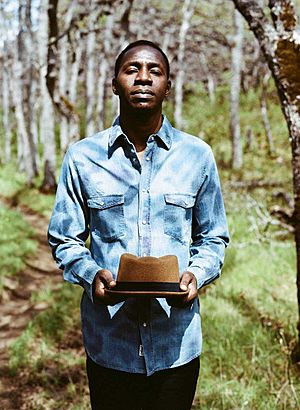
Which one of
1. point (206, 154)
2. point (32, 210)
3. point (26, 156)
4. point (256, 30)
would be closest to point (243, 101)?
point (26, 156)

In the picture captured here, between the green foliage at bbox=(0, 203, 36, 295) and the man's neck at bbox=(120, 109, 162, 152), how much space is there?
510 centimetres

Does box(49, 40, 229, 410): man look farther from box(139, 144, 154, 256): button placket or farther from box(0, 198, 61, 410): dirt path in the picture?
box(0, 198, 61, 410): dirt path

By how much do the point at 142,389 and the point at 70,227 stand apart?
743 millimetres

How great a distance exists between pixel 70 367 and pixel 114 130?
10.2ft

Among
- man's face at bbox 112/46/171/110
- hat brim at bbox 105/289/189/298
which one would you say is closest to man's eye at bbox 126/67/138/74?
man's face at bbox 112/46/171/110

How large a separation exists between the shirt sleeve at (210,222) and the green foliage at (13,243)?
5.08m

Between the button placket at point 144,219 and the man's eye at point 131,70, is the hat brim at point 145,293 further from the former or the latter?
the man's eye at point 131,70

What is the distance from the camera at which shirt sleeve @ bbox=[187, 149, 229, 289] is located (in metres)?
2.19

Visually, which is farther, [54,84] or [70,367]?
[54,84]

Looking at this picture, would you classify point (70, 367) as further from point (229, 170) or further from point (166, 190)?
point (229, 170)

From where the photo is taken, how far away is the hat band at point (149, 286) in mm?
1851

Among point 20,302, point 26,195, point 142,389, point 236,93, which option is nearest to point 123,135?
point 142,389

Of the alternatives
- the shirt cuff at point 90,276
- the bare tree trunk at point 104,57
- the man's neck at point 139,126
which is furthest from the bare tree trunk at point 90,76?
the shirt cuff at point 90,276

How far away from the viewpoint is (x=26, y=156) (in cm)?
1595
